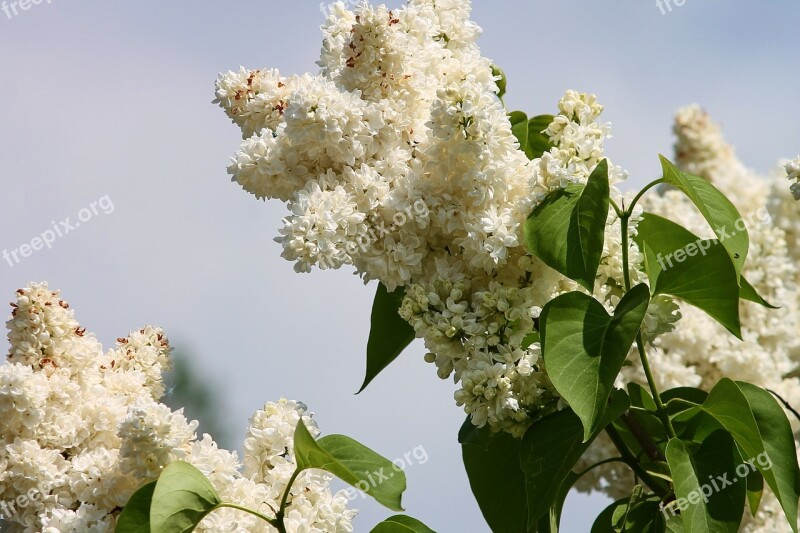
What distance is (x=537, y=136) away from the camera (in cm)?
177

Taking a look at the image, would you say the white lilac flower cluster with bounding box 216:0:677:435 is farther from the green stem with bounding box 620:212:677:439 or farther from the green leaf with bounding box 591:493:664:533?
the green leaf with bounding box 591:493:664:533

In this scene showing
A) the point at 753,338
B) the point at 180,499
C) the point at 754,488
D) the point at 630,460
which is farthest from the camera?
the point at 753,338

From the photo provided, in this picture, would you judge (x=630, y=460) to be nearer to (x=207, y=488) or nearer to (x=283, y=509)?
(x=283, y=509)

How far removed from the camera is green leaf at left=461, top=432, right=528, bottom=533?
1550 mm

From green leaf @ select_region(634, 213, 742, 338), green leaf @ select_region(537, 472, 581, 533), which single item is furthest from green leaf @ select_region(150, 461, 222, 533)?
Result: green leaf @ select_region(634, 213, 742, 338)

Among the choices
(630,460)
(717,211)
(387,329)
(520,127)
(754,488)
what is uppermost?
(520,127)

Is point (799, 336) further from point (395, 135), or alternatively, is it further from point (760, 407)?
point (395, 135)

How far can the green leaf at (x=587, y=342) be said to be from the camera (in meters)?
1.26

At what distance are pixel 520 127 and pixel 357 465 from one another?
687 millimetres

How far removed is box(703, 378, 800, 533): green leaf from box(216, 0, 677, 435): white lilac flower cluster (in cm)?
17

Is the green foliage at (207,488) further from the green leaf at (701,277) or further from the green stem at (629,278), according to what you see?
the green leaf at (701,277)

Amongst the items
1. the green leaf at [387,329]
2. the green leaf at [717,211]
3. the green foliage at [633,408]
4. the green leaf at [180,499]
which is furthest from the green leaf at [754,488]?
the green leaf at [180,499]

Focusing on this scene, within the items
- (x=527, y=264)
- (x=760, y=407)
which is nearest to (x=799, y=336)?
(x=760, y=407)

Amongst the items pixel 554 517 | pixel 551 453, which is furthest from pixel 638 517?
pixel 551 453
